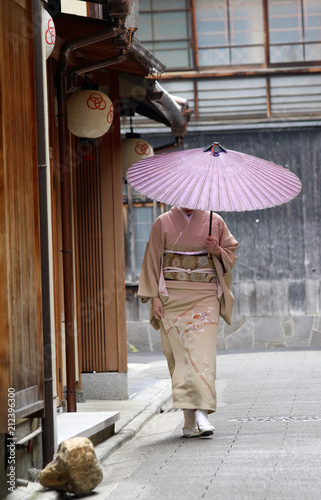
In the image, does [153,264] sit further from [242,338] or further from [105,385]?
[242,338]

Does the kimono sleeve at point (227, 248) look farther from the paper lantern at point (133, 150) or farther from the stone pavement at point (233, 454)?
the paper lantern at point (133, 150)

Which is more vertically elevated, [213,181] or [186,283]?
[213,181]

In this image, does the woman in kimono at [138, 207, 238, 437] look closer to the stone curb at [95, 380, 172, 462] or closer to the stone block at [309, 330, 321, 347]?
the stone curb at [95, 380, 172, 462]

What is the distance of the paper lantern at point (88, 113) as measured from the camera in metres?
9.55

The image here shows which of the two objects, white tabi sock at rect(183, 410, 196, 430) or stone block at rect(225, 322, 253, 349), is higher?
white tabi sock at rect(183, 410, 196, 430)

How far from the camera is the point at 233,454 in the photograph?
6.70 meters

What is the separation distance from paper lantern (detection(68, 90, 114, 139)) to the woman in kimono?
1916mm

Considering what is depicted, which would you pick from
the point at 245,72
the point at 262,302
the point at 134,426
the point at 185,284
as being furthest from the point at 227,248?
the point at 245,72

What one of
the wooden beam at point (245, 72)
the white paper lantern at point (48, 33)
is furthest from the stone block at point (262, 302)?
the white paper lantern at point (48, 33)

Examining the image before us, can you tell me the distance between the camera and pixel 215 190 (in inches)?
304

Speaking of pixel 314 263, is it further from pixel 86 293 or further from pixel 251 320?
pixel 86 293

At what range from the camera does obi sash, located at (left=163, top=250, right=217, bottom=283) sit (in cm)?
812

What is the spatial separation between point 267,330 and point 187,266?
11.9 metres

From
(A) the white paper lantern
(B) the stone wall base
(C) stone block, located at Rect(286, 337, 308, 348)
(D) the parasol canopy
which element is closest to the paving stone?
(B) the stone wall base
